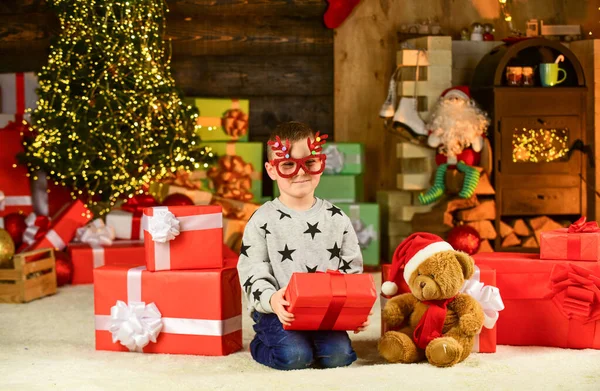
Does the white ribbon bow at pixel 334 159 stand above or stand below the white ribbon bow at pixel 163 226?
above

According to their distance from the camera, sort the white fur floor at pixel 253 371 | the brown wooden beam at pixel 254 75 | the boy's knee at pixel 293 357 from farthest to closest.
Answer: the brown wooden beam at pixel 254 75
the boy's knee at pixel 293 357
the white fur floor at pixel 253 371

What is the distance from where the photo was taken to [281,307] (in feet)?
8.40

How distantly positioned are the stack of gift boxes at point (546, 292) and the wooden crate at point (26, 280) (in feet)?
5.71

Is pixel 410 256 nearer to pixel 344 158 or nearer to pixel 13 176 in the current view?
pixel 344 158

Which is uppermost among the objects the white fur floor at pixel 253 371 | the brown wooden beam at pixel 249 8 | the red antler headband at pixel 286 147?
the brown wooden beam at pixel 249 8

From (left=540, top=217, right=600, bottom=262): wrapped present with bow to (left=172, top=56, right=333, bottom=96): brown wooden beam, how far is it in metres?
2.77

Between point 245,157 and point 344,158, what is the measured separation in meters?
0.56

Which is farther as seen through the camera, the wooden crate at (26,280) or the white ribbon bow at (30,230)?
the white ribbon bow at (30,230)

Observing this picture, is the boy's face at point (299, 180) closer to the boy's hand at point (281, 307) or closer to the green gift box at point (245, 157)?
the boy's hand at point (281, 307)

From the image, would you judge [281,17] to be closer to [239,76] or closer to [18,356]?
[239,76]

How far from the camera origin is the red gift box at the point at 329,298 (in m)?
2.48

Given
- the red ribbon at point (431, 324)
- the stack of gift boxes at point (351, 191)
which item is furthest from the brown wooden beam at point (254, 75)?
the red ribbon at point (431, 324)

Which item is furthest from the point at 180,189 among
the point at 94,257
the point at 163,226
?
the point at 163,226

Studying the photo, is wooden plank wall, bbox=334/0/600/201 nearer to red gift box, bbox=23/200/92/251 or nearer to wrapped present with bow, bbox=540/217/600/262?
red gift box, bbox=23/200/92/251
